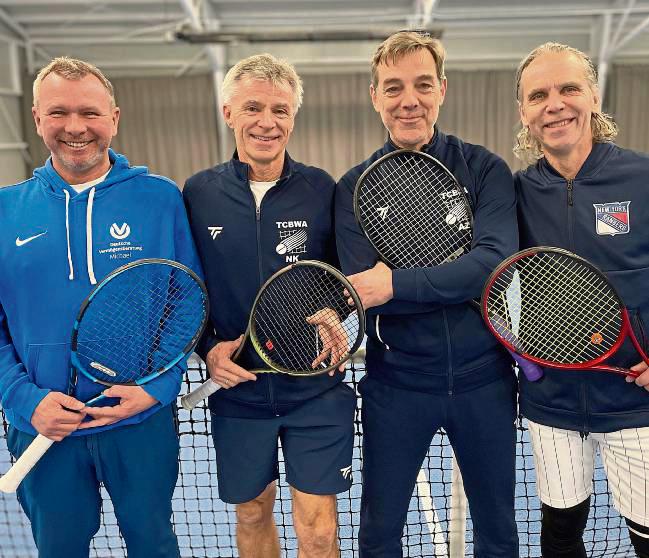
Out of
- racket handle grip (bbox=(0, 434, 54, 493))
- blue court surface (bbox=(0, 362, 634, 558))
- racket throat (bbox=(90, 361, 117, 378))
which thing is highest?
racket throat (bbox=(90, 361, 117, 378))

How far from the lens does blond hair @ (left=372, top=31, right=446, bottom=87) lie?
1.80 meters

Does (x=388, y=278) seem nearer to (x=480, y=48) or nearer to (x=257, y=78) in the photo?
(x=257, y=78)

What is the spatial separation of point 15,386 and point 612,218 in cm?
168

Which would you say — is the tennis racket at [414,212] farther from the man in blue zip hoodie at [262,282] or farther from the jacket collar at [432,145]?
the man in blue zip hoodie at [262,282]

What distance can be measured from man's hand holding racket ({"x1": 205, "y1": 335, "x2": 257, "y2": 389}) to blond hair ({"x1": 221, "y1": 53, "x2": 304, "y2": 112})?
748mm

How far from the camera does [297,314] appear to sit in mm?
1860

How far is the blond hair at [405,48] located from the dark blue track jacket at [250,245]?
0.39 meters

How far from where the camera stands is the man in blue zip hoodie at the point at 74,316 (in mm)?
1655

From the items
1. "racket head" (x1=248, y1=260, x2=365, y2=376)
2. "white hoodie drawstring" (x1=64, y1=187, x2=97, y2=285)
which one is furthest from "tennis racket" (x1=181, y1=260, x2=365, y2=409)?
"white hoodie drawstring" (x1=64, y1=187, x2=97, y2=285)

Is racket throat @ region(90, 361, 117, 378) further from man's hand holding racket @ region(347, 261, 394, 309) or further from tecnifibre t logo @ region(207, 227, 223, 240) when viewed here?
man's hand holding racket @ region(347, 261, 394, 309)

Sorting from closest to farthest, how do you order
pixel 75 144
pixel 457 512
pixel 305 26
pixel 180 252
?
pixel 75 144
pixel 180 252
pixel 457 512
pixel 305 26

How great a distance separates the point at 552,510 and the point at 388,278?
867 mm

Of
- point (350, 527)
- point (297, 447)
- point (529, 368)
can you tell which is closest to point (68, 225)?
point (297, 447)

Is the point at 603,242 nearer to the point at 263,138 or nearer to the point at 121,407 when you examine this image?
the point at 263,138
